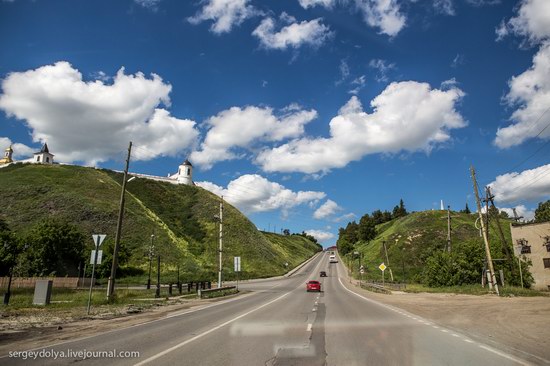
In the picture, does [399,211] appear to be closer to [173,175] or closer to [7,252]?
[173,175]

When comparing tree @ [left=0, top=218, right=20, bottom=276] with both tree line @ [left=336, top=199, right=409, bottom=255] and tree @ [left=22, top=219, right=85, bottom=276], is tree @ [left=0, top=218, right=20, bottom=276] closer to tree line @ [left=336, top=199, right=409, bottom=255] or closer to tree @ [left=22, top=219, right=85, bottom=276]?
tree @ [left=22, top=219, right=85, bottom=276]

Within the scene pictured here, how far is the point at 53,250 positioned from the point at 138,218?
2781cm

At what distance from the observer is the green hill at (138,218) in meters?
72.4

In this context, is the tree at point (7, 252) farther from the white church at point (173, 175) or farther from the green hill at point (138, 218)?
the white church at point (173, 175)

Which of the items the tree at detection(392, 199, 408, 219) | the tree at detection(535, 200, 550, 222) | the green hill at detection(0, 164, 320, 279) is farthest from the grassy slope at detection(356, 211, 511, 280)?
the tree at detection(392, 199, 408, 219)

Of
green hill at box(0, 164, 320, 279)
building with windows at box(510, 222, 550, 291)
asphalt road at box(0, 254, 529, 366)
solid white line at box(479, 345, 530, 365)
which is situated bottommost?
solid white line at box(479, 345, 530, 365)

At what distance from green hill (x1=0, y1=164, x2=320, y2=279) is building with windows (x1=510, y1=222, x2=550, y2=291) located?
4655cm

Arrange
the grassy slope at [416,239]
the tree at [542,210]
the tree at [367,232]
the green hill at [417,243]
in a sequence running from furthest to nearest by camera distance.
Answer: the tree at [367,232] → the tree at [542,210] → the grassy slope at [416,239] → the green hill at [417,243]

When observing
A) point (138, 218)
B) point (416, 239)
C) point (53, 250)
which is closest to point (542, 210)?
point (416, 239)

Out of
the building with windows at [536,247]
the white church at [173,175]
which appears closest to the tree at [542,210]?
the building with windows at [536,247]

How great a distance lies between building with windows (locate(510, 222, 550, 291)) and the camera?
48562 mm

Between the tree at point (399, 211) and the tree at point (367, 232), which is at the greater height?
the tree at point (399, 211)

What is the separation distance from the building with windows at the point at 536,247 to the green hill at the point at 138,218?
46551mm

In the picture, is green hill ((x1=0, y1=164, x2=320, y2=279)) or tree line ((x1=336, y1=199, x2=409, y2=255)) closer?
green hill ((x1=0, y1=164, x2=320, y2=279))
